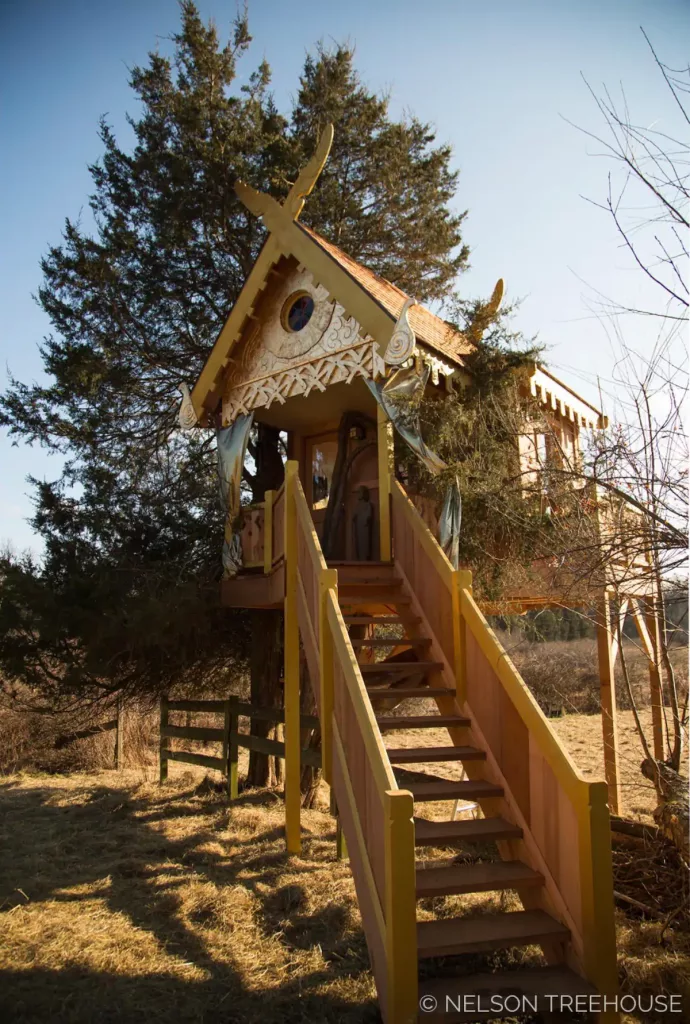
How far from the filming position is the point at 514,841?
5.27m

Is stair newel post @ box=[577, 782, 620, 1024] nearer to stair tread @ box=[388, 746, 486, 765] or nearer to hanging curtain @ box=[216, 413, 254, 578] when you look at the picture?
stair tread @ box=[388, 746, 486, 765]

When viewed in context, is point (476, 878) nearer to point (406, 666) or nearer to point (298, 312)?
point (406, 666)

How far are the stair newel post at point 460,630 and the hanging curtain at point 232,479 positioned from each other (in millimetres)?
4426

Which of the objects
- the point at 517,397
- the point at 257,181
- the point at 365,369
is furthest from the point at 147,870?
the point at 257,181

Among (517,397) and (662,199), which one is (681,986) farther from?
(517,397)

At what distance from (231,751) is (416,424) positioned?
640 cm

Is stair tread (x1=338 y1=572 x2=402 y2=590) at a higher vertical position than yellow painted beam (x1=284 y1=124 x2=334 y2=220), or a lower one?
lower

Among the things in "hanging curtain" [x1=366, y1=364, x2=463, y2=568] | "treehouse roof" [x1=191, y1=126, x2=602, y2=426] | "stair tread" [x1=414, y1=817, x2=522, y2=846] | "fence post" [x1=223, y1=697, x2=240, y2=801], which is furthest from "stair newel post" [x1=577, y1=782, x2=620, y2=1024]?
"fence post" [x1=223, y1=697, x2=240, y2=801]

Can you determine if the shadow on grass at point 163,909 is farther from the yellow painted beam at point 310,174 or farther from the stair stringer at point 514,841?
the yellow painted beam at point 310,174

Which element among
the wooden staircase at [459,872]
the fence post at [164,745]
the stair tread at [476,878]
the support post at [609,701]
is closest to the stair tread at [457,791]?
the wooden staircase at [459,872]

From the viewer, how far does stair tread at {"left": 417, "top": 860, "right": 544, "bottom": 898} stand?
4660 mm

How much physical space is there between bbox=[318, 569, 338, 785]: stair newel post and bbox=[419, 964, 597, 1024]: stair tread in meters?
2.05

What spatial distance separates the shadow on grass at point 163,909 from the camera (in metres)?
4.94

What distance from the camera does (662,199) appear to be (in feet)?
13.9
